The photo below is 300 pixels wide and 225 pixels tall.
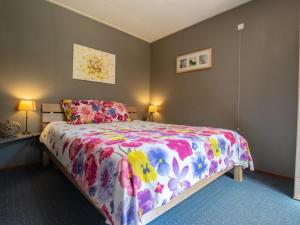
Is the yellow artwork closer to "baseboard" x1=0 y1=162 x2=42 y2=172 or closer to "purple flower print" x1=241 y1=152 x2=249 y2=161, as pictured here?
"baseboard" x1=0 y1=162 x2=42 y2=172

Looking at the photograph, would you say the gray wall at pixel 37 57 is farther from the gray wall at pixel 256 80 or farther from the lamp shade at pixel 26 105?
the gray wall at pixel 256 80

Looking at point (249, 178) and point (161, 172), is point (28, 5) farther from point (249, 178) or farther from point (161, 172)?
point (249, 178)

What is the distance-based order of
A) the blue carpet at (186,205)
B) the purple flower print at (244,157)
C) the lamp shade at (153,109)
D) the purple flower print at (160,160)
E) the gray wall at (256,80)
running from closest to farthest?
the purple flower print at (160,160)
the blue carpet at (186,205)
the purple flower print at (244,157)
the gray wall at (256,80)
the lamp shade at (153,109)

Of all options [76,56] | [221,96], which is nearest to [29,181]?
[76,56]

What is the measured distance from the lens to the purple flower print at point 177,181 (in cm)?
112

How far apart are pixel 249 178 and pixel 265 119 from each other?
2.78 ft

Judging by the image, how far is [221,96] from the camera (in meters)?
2.80

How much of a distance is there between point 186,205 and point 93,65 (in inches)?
106

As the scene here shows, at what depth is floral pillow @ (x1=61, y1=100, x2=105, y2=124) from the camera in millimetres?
2412

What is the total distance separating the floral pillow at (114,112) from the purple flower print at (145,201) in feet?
5.99

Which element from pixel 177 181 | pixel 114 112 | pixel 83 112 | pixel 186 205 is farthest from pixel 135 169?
pixel 114 112

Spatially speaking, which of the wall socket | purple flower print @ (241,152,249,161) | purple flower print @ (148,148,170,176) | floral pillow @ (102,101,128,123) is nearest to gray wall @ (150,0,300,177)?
the wall socket

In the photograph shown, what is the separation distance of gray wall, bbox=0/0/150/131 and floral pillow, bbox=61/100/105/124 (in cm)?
36

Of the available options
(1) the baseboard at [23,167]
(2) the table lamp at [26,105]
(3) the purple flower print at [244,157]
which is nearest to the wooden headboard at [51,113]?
(2) the table lamp at [26,105]
